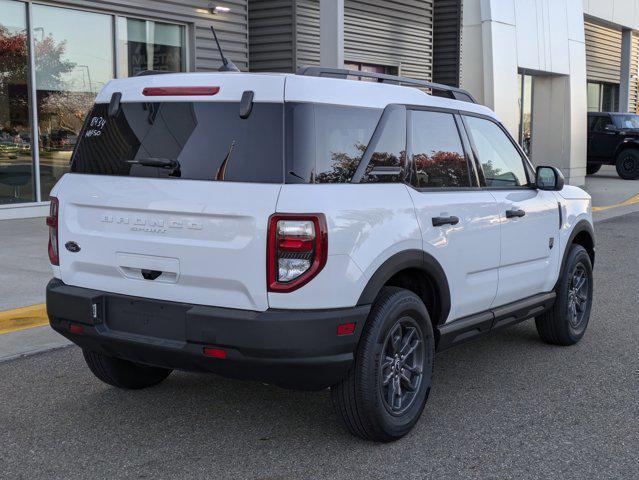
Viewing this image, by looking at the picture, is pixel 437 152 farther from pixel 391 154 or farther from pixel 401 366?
pixel 401 366

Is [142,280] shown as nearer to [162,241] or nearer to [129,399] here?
[162,241]

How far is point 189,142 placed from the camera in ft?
12.7

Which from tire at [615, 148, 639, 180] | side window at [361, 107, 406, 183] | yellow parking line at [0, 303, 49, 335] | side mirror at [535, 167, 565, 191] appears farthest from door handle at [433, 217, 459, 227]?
tire at [615, 148, 639, 180]

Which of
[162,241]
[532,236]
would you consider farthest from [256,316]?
[532,236]

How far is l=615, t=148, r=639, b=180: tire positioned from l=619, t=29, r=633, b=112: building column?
7861mm

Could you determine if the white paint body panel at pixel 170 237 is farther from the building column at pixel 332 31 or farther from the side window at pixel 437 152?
the building column at pixel 332 31

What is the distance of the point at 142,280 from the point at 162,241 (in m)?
0.24

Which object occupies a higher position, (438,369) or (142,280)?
(142,280)

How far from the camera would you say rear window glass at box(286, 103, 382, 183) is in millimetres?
3643

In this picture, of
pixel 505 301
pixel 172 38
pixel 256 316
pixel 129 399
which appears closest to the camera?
pixel 256 316

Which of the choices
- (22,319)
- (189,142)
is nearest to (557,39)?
(22,319)

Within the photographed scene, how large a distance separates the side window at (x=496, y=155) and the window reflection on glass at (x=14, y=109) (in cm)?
880

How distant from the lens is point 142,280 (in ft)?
12.8

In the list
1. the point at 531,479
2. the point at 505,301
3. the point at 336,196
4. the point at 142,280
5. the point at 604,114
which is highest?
the point at 604,114
